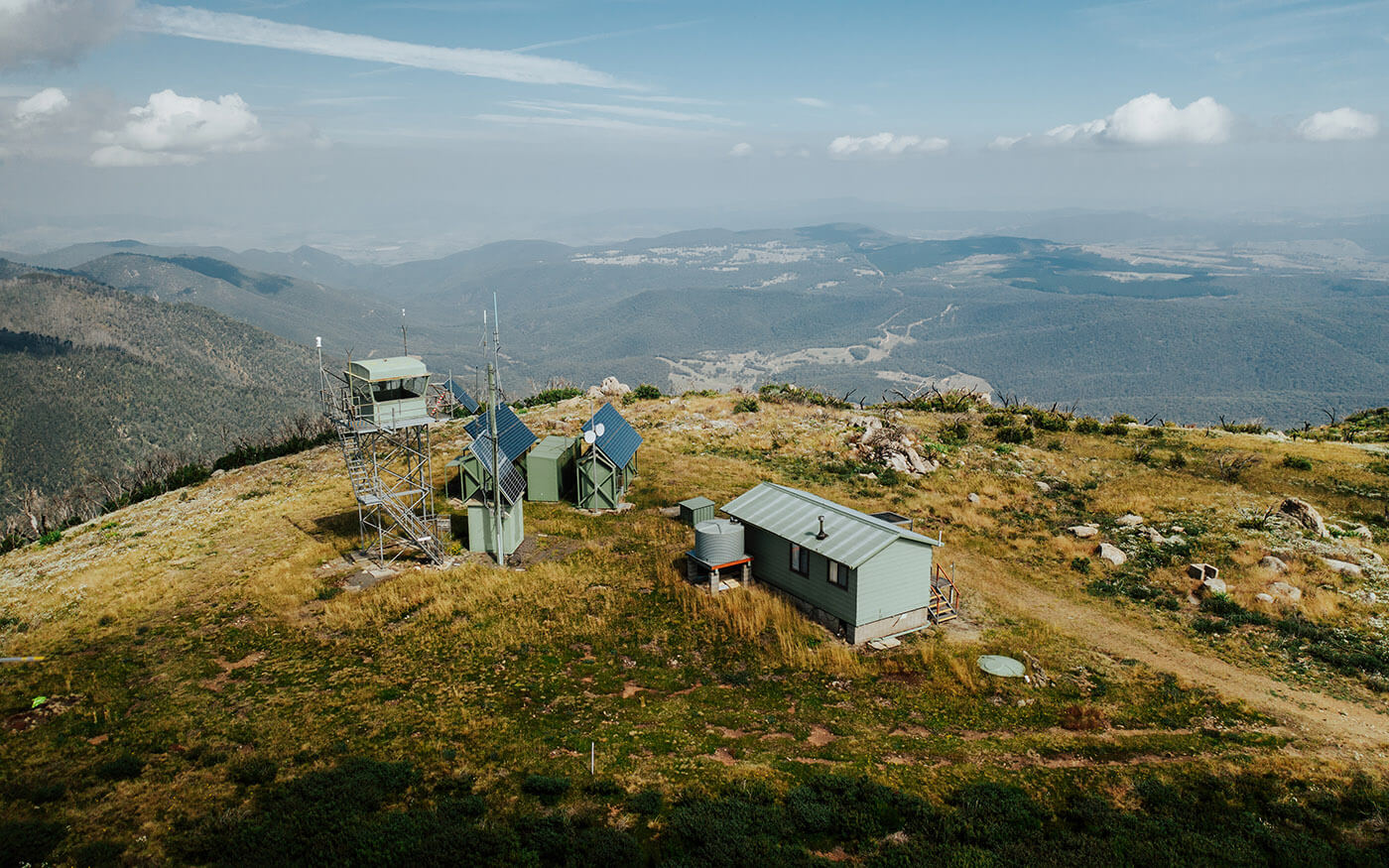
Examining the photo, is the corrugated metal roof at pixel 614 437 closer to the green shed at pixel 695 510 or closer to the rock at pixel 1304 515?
the green shed at pixel 695 510

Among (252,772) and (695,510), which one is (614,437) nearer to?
(695,510)

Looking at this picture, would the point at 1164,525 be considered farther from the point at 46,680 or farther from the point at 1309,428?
the point at 46,680

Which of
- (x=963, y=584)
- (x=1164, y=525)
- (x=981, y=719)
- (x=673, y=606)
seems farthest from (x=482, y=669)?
(x=1164, y=525)

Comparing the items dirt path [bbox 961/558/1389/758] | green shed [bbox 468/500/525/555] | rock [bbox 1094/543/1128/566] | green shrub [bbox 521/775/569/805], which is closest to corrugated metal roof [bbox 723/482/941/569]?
dirt path [bbox 961/558/1389/758]

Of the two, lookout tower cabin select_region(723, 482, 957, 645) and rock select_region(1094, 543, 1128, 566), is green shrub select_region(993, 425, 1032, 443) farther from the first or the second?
lookout tower cabin select_region(723, 482, 957, 645)

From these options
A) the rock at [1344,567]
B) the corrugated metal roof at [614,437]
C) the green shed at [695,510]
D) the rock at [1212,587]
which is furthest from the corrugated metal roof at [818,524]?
the rock at [1344,567]

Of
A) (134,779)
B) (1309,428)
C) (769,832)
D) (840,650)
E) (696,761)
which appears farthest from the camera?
(1309,428)
